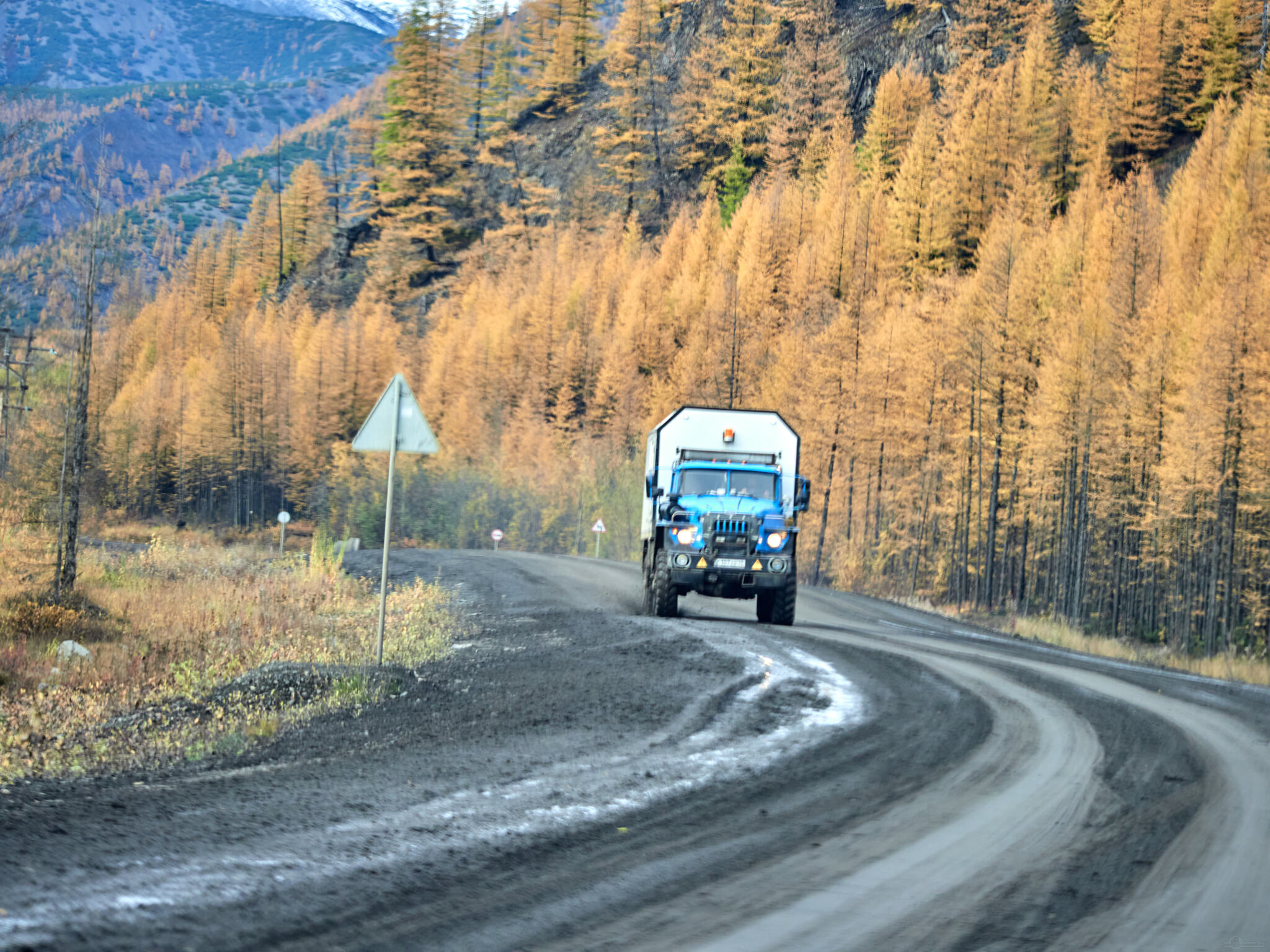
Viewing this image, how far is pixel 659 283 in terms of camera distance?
69500mm

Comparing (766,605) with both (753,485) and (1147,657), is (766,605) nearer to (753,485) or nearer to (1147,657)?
(753,485)

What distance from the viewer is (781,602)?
1686 cm

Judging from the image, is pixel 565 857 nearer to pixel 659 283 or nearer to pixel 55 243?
pixel 55 243

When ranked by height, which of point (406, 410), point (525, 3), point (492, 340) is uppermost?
point (525, 3)

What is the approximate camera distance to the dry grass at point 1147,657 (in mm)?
16406

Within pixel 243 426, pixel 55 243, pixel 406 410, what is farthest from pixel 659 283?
pixel 406 410

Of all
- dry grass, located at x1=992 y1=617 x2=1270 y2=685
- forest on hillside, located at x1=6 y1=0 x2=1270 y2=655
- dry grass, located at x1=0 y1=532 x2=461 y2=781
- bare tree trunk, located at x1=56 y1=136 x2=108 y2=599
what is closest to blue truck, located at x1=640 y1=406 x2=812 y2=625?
dry grass, located at x1=0 y1=532 x2=461 y2=781

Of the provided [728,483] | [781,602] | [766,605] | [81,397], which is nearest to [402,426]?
[728,483]

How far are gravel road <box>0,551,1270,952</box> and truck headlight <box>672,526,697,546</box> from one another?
643cm

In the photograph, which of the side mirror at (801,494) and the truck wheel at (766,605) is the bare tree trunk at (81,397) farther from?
the side mirror at (801,494)

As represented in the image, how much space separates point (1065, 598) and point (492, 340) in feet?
156

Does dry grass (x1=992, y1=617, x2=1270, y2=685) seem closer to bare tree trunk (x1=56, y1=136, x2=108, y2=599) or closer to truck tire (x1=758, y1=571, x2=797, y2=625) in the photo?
truck tire (x1=758, y1=571, x2=797, y2=625)

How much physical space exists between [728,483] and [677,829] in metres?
12.6

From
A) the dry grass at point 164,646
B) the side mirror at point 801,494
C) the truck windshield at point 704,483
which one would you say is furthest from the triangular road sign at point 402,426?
the side mirror at point 801,494
